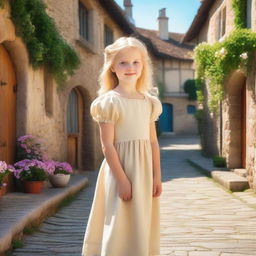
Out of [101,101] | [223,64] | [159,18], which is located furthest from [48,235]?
[159,18]

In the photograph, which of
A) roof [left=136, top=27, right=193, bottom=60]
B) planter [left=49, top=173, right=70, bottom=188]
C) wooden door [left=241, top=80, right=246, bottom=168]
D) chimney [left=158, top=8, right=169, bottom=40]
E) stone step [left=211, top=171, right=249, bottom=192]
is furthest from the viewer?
chimney [left=158, top=8, right=169, bottom=40]

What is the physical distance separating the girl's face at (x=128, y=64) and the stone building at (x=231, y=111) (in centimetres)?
506

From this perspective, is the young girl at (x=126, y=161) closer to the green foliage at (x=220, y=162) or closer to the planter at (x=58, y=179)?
the planter at (x=58, y=179)

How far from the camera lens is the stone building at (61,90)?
20.2ft

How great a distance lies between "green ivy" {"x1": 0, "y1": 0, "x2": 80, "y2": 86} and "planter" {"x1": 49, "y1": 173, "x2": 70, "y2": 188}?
179 centimetres

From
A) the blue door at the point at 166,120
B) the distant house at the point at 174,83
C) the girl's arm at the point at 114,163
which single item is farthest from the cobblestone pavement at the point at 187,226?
the blue door at the point at 166,120

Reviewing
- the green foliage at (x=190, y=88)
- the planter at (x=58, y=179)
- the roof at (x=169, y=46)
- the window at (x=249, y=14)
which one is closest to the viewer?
the planter at (x=58, y=179)

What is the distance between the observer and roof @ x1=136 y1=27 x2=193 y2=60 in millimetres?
25517

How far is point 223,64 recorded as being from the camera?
8.62 m

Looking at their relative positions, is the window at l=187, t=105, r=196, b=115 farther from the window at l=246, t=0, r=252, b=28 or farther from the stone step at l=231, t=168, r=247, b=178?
the window at l=246, t=0, r=252, b=28

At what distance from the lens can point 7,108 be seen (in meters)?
6.17

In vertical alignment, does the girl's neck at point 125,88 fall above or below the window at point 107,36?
below

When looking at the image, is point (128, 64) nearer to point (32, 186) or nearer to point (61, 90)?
point (32, 186)

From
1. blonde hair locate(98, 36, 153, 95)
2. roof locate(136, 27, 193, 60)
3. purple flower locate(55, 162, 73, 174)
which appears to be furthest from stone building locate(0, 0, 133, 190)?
roof locate(136, 27, 193, 60)
